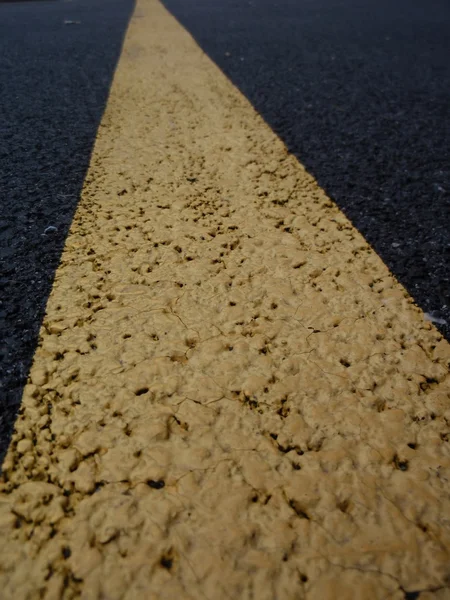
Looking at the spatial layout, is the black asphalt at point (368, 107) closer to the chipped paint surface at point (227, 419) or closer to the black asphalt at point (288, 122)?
the black asphalt at point (288, 122)

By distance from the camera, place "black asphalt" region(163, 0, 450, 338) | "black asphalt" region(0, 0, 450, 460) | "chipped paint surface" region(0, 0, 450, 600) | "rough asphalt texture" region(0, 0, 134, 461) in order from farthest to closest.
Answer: "black asphalt" region(163, 0, 450, 338) → "black asphalt" region(0, 0, 450, 460) → "rough asphalt texture" region(0, 0, 134, 461) → "chipped paint surface" region(0, 0, 450, 600)

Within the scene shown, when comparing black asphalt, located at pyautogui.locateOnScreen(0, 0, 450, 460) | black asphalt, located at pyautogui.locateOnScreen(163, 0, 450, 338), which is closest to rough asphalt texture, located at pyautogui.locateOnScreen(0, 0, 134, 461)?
black asphalt, located at pyautogui.locateOnScreen(0, 0, 450, 460)

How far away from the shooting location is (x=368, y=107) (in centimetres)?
236

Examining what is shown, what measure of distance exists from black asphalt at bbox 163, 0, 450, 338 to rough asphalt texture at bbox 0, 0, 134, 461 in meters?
0.90

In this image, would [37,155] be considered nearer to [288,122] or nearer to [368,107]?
[288,122]

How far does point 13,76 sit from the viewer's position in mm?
2754

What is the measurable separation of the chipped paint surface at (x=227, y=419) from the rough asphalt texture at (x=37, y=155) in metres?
0.05

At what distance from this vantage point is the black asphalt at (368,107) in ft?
4.61

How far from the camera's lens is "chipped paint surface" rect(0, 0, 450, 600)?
0.68m

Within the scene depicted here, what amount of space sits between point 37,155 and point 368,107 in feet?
5.51

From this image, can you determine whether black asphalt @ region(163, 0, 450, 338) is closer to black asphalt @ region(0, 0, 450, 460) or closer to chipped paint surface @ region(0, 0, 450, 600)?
black asphalt @ region(0, 0, 450, 460)

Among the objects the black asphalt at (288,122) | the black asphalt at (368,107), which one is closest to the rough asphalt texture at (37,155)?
the black asphalt at (288,122)

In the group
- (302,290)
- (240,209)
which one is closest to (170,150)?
(240,209)

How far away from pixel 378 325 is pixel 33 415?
81 cm
